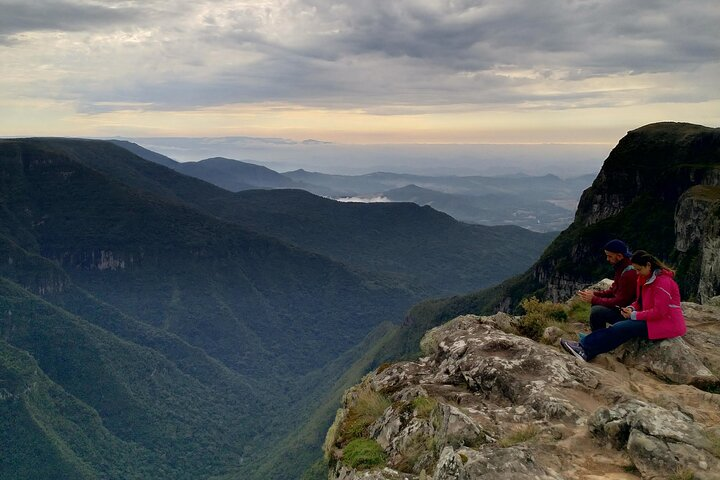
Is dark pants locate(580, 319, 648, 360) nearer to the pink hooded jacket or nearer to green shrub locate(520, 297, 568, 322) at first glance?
the pink hooded jacket

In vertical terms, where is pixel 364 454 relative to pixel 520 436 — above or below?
below

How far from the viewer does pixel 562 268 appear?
133 m

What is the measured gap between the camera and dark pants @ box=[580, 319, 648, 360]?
13.3 metres

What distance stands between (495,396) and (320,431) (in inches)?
7432

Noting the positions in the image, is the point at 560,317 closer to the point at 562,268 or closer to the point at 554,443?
the point at 554,443

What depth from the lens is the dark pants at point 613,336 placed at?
13.3 meters

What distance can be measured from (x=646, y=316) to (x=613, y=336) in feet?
3.33

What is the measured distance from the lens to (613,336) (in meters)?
13.4

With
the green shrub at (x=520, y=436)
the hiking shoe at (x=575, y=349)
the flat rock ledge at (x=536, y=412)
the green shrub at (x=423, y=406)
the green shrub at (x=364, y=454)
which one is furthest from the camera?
the hiking shoe at (x=575, y=349)

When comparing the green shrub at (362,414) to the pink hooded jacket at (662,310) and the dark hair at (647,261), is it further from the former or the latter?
the dark hair at (647,261)

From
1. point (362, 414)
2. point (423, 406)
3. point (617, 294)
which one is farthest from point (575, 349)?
point (362, 414)

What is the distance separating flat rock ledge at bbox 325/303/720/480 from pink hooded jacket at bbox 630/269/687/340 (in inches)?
21.9

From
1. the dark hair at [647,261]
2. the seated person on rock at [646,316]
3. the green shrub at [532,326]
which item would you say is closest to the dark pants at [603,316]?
the seated person on rock at [646,316]

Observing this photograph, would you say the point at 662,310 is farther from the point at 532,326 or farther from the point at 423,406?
the point at 423,406
